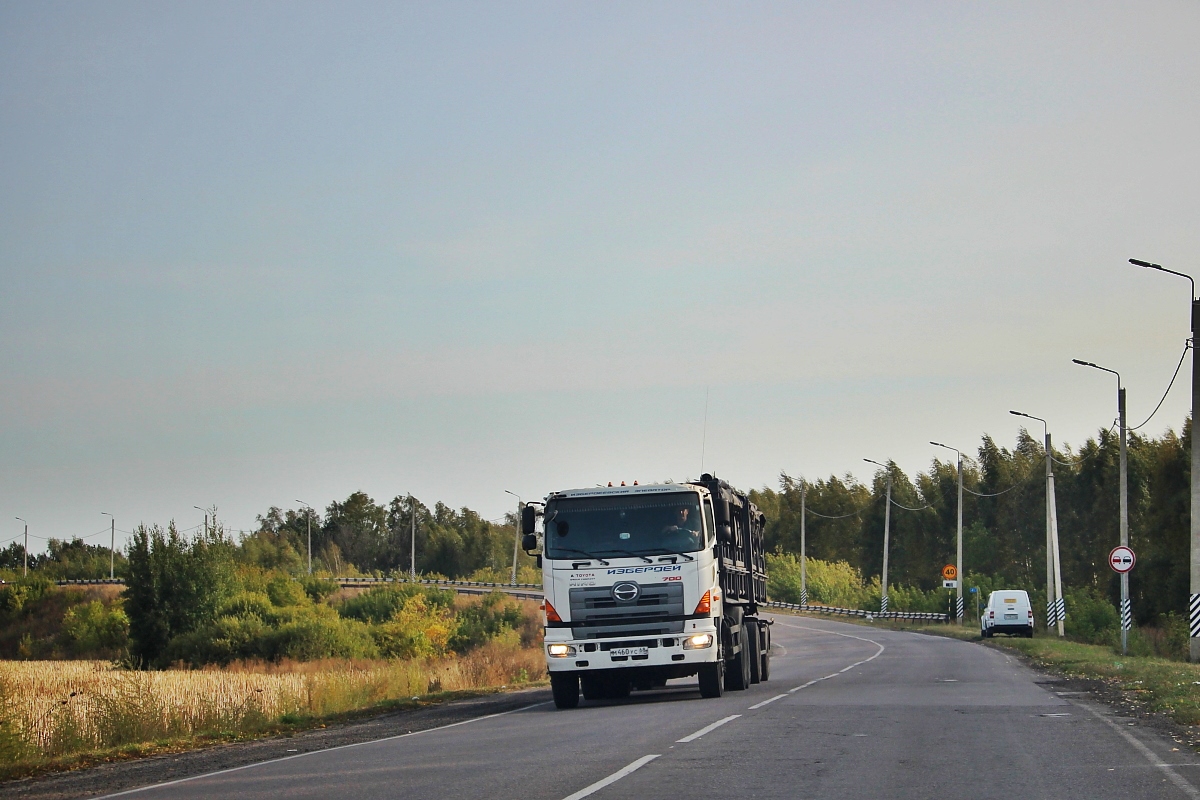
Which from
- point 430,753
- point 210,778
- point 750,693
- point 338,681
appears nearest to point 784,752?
point 430,753

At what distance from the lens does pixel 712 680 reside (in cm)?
2167

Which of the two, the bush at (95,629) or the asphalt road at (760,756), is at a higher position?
the asphalt road at (760,756)

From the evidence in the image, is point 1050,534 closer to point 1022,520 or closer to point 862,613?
point 862,613

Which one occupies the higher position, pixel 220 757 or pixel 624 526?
pixel 624 526

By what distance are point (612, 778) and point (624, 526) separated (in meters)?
9.08

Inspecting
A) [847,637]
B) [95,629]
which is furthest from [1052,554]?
[95,629]

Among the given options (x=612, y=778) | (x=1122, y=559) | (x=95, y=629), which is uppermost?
(x=1122, y=559)

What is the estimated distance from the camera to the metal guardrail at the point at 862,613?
7857cm

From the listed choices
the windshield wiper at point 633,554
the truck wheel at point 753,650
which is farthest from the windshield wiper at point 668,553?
the truck wheel at point 753,650

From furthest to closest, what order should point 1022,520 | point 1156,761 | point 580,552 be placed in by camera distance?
point 1022,520, point 580,552, point 1156,761

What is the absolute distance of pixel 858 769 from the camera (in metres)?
12.0

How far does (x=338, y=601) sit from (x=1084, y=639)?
4451 centimetres

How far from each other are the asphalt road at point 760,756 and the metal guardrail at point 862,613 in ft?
184

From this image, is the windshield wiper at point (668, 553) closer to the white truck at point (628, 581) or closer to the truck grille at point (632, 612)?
the white truck at point (628, 581)
